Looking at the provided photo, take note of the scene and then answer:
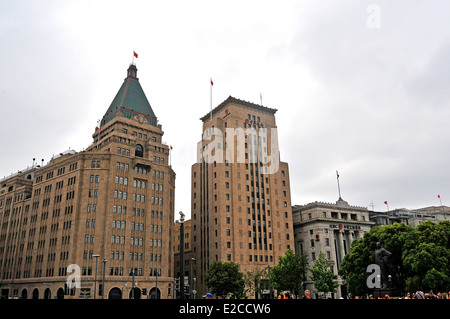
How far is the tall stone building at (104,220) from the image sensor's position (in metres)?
78.6

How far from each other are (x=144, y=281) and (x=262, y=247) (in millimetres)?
33476

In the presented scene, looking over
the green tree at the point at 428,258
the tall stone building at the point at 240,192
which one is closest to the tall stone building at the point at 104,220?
the tall stone building at the point at 240,192

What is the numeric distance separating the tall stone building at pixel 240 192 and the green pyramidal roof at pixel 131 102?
65.1ft

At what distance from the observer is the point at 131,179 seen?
87250 millimetres

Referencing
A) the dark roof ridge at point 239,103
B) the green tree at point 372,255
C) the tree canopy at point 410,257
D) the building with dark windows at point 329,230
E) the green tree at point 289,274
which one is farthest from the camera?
the dark roof ridge at point 239,103

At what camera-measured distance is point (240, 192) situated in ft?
332

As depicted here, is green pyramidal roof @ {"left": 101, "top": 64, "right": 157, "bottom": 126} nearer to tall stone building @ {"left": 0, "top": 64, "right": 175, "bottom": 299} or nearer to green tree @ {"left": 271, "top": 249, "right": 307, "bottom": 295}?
tall stone building @ {"left": 0, "top": 64, "right": 175, "bottom": 299}

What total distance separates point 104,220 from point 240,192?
121 feet

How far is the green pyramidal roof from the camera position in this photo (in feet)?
319

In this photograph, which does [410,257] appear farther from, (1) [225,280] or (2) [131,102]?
(2) [131,102]

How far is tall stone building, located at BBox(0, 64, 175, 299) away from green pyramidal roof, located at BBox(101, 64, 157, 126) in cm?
32

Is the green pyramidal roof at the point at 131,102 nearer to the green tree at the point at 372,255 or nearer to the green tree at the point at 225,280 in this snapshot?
the green tree at the point at 225,280

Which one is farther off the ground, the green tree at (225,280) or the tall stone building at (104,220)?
the tall stone building at (104,220)
